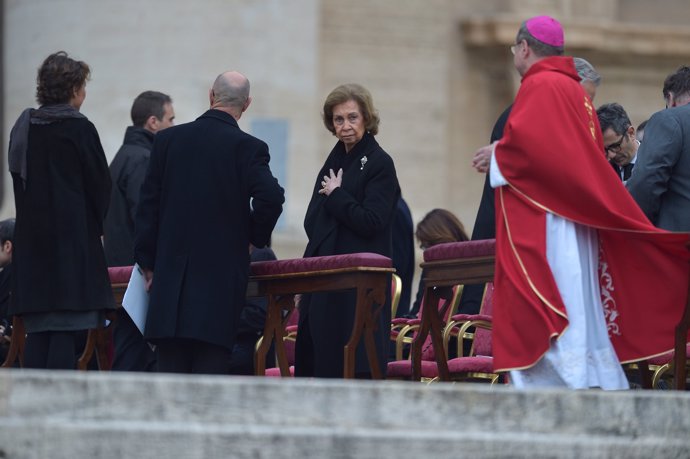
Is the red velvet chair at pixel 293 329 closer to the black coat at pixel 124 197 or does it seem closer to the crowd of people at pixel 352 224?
the crowd of people at pixel 352 224

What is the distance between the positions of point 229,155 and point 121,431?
8.43 ft

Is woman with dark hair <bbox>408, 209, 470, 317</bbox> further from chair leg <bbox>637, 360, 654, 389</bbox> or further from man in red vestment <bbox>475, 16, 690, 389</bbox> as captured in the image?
man in red vestment <bbox>475, 16, 690, 389</bbox>

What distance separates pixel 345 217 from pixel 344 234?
0.59ft

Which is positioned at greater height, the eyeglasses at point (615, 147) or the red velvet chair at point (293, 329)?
the eyeglasses at point (615, 147)

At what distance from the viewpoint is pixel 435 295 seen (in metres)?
9.08

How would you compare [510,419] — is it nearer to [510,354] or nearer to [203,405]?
[203,405]

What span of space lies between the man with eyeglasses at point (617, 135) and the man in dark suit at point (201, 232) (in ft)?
6.19

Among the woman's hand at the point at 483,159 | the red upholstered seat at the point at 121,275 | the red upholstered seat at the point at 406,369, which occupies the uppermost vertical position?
the woman's hand at the point at 483,159

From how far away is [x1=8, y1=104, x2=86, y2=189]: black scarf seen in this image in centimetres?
855

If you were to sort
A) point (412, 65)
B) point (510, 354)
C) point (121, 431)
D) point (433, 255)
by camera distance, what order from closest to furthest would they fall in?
point (121, 431), point (510, 354), point (433, 255), point (412, 65)

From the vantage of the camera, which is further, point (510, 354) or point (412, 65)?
point (412, 65)

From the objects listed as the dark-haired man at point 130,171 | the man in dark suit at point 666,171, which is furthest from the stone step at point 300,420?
the dark-haired man at point 130,171

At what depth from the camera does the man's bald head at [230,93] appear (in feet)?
27.9

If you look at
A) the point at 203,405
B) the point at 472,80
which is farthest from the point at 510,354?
the point at 472,80
